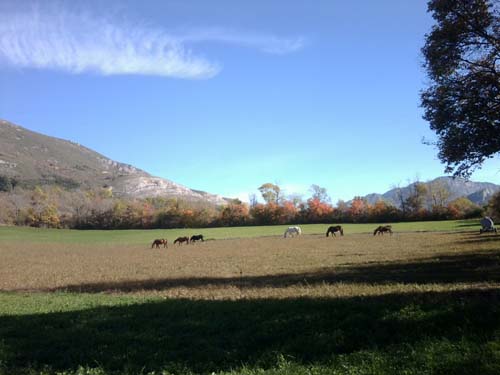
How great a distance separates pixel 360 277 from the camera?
57.3ft

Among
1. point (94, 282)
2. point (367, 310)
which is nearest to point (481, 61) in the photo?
point (367, 310)

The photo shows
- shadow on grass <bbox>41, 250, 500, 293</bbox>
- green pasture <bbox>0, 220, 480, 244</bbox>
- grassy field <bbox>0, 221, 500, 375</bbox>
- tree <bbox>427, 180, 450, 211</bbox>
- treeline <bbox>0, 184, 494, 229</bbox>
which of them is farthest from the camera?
tree <bbox>427, 180, 450, 211</bbox>

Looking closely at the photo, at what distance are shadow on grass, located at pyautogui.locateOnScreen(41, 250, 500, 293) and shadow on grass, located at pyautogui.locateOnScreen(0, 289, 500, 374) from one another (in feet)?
20.0

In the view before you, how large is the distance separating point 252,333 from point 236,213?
357ft

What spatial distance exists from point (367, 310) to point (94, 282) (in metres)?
17.1

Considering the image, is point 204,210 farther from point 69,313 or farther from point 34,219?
point 69,313

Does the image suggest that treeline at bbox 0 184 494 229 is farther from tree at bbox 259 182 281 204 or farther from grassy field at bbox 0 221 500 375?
grassy field at bbox 0 221 500 375

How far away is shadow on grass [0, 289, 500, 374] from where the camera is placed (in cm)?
675

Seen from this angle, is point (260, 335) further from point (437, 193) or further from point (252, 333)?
point (437, 193)

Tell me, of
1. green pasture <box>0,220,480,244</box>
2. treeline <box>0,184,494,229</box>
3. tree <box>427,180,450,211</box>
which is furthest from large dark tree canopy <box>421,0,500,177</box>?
tree <box>427,180,450,211</box>

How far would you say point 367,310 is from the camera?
348 inches

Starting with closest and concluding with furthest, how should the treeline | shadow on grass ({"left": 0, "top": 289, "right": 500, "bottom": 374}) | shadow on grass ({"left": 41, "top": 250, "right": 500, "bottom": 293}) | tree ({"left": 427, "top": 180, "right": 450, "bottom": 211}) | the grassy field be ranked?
1. the grassy field
2. shadow on grass ({"left": 0, "top": 289, "right": 500, "bottom": 374})
3. shadow on grass ({"left": 41, "top": 250, "right": 500, "bottom": 293})
4. the treeline
5. tree ({"left": 427, "top": 180, "right": 450, "bottom": 211})

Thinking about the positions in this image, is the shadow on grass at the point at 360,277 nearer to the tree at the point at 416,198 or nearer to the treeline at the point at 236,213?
the treeline at the point at 236,213

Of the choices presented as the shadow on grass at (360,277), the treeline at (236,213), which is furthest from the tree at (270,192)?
the shadow on grass at (360,277)
